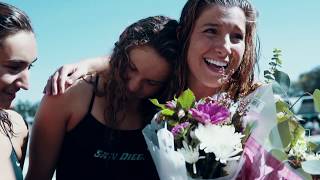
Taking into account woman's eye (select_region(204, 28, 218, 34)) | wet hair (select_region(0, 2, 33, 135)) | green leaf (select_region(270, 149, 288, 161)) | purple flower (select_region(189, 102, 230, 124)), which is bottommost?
green leaf (select_region(270, 149, 288, 161))

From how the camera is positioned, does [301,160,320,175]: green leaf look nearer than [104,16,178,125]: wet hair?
Yes

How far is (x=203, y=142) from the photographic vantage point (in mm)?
1379

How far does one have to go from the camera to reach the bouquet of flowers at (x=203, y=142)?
53.9 inches

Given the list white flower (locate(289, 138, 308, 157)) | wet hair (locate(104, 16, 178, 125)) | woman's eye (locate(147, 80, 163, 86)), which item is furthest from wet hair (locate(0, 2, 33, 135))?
white flower (locate(289, 138, 308, 157))

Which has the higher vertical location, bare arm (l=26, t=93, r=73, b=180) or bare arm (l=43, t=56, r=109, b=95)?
bare arm (l=43, t=56, r=109, b=95)

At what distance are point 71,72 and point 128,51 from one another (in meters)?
0.31

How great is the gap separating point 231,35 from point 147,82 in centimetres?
45

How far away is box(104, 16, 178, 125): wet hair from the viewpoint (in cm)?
195

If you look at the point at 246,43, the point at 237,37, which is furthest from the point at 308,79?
the point at 237,37

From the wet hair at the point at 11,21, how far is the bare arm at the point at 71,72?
291mm

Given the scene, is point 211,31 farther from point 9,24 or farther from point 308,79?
point 308,79

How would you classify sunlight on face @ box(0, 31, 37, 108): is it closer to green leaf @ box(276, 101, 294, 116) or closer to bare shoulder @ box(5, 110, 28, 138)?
bare shoulder @ box(5, 110, 28, 138)

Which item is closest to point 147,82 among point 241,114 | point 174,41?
point 174,41

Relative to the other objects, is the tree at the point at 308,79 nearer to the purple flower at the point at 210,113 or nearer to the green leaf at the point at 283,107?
the green leaf at the point at 283,107
